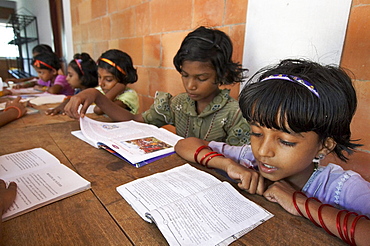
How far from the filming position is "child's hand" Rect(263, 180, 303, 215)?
59 cm

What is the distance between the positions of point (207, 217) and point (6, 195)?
0.47 meters

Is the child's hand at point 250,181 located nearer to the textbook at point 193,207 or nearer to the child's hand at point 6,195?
the textbook at point 193,207

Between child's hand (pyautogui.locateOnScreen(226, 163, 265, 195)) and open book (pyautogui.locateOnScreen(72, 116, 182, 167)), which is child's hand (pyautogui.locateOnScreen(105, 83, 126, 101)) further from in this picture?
child's hand (pyautogui.locateOnScreen(226, 163, 265, 195))

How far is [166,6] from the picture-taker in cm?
206

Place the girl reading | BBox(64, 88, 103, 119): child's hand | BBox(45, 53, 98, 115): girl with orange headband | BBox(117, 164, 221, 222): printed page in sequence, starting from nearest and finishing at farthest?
BBox(117, 164, 221, 222): printed page → BBox(64, 88, 103, 119): child's hand → the girl reading → BBox(45, 53, 98, 115): girl with orange headband

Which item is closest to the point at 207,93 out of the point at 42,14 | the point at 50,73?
the point at 50,73

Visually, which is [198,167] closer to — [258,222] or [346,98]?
[258,222]

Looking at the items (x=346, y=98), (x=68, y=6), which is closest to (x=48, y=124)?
(x=346, y=98)

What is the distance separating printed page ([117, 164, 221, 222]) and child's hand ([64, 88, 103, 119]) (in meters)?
0.58

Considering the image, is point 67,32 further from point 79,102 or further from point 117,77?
point 79,102

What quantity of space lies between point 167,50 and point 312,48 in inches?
49.7

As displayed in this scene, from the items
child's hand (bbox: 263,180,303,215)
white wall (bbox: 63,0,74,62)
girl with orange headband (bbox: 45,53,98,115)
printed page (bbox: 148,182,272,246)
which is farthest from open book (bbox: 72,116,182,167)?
white wall (bbox: 63,0,74,62)

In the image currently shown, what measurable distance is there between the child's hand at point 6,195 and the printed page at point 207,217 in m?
0.32

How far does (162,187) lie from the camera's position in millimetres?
648
